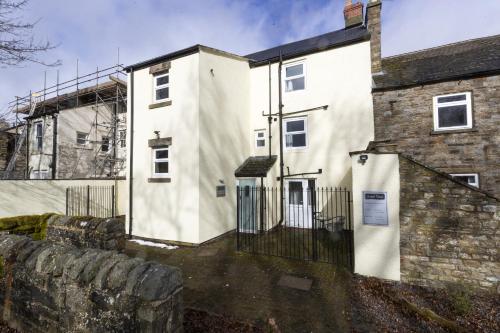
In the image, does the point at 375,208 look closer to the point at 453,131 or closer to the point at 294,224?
the point at 294,224

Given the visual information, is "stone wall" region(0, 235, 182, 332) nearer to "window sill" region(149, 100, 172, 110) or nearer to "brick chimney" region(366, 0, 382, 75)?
"window sill" region(149, 100, 172, 110)

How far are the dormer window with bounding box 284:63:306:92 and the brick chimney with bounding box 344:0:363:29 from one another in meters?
4.72

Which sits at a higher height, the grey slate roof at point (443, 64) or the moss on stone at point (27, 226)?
the grey slate roof at point (443, 64)

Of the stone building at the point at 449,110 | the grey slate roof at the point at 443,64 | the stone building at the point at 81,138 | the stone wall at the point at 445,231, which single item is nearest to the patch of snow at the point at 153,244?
the stone wall at the point at 445,231

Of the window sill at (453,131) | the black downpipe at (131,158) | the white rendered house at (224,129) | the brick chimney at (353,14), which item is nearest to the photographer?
the window sill at (453,131)

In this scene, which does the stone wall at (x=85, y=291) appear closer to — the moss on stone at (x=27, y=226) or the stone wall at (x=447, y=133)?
the moss on stone at (x=27, y=226)

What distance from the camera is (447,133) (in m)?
8.96

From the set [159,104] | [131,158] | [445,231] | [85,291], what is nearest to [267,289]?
[85,291]

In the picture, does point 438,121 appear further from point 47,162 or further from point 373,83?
point 47,162

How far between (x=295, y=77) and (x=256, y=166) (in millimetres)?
4638

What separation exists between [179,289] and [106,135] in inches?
762

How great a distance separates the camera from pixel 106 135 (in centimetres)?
1891

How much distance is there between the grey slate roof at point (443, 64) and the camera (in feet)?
29.2

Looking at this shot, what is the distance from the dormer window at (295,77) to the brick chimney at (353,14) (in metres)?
4.72
